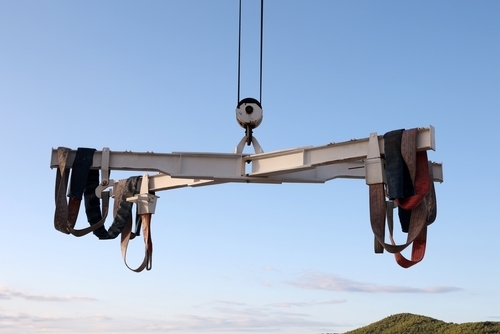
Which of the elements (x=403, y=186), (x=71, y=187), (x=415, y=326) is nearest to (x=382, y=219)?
(x=403, y=186)

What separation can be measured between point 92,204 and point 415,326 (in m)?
65.0

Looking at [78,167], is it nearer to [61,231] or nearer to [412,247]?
[61,231]

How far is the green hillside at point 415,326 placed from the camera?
252 feet

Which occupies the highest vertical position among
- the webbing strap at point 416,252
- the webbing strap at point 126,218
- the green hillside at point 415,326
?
the webbing strap at point 126,218

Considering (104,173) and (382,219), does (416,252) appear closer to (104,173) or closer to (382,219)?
(382,219)

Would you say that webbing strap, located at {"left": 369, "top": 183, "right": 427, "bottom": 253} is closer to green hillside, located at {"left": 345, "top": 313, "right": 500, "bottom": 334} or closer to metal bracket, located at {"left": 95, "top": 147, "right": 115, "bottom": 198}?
metal bracket, located at {"left": 95, "top": 147, "right": 115, "bottom": 198}

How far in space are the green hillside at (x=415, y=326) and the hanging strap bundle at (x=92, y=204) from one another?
5769 cm

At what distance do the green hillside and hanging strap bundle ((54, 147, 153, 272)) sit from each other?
57691mm

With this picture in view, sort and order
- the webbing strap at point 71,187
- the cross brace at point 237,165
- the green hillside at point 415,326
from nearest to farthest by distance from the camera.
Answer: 1. the cross brace at point 237,165
2. the webbing strap at point 71,187
3. the green hillside at point 415,326

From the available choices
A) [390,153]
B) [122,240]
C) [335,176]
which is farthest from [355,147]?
[122,240]

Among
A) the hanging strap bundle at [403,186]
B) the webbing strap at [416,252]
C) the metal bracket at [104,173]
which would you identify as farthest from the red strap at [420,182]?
the metal bracket at [104,173]

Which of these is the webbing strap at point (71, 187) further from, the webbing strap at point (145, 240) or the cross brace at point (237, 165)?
the webbing strap at point (145, 240)

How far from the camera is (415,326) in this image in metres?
81.8

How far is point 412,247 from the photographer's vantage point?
19766 mm
